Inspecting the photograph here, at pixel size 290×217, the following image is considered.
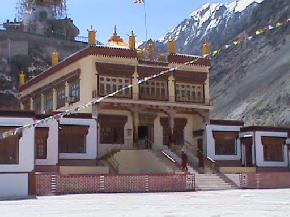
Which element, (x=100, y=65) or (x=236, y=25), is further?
(x=236, y=25)

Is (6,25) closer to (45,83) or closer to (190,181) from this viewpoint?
(45,83)

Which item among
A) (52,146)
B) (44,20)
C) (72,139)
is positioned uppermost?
(44,20)

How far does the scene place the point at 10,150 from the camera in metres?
26.6

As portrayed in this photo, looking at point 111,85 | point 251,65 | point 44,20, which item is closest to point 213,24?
point 251,65

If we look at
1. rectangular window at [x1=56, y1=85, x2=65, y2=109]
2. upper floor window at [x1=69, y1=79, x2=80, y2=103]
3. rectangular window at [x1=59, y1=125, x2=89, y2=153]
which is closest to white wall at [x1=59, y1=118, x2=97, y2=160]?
rectangular window at [x1=59, y1=125, x2=89, y2=153]

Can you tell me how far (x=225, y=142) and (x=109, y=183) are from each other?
574 inches

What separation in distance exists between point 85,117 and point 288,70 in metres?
49.7

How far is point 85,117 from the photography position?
35.4 metres

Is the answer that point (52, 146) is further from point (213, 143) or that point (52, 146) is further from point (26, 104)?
point (26, 104)

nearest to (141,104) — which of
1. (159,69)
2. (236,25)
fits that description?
(159,69)

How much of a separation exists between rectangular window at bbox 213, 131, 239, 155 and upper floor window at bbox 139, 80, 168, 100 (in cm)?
458

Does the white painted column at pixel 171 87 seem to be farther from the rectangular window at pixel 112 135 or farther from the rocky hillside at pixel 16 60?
the rocky hillside at pixel 16 60

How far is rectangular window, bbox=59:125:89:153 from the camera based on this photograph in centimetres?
3456

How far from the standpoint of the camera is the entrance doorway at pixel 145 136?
38812mm
